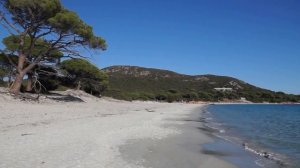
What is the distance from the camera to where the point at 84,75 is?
5288 centimetres

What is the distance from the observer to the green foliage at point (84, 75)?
167 feet

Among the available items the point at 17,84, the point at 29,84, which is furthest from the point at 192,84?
the point at 17,84

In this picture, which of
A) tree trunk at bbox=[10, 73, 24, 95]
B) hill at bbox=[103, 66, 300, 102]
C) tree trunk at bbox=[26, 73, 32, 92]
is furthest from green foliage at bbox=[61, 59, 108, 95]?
hill at bbox=[103, 66, 300, 102]

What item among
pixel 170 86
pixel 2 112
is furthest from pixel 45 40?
pixel 170 86

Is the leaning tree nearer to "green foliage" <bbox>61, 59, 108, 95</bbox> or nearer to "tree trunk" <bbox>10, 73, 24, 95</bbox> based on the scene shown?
"tree trunk" <bbox>10, 73, 24, 95</bbox>

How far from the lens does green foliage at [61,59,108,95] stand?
167ft

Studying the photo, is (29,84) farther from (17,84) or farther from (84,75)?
(84,75)

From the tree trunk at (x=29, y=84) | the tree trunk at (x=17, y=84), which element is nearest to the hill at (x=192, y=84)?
the tree trunk at (x=29, y=84)

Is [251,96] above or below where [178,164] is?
above

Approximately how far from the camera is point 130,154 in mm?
10734

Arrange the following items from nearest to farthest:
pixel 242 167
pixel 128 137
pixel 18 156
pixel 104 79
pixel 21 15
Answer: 1. pixel 18 156
2. pixel 242 167
3. pixel 128 137
4. pixel 21 15
5. pixel 104 79

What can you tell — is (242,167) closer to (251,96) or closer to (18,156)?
(18,156)

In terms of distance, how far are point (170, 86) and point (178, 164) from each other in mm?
143533

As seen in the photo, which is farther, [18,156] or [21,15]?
[21,15]
